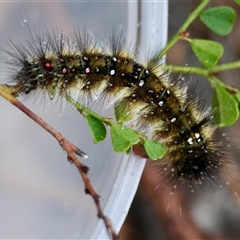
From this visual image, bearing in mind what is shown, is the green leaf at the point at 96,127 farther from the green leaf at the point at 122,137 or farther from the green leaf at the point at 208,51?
the green leaf at the point at 208,51

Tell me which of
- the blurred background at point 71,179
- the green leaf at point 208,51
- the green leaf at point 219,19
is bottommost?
the blurred background at point 71,179

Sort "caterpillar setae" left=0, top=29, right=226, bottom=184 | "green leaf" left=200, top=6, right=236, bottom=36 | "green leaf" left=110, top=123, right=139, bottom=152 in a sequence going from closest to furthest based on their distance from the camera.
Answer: "green leaf" left=110, top=123, right=139, bottom=152
"caterpillar setae" left=0, top=29, right=226, bottom=184
"green leaf" left=200, top=6, right=236, bottom=36

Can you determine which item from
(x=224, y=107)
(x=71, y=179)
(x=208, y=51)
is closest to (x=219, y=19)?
(x=208, y=51)

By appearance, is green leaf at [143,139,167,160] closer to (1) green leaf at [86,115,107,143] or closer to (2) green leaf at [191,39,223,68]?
(1) green leaf at [86,115,107,143]

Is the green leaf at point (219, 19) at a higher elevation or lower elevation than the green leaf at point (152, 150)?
higher

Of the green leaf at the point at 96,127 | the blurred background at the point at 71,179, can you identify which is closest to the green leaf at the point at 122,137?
the green leaf at the point at 96,127

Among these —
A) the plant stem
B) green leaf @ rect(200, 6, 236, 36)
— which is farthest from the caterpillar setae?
green leaf @ rect(200, 6, 236, 36)

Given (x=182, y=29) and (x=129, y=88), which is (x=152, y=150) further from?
(x=182, y=29)

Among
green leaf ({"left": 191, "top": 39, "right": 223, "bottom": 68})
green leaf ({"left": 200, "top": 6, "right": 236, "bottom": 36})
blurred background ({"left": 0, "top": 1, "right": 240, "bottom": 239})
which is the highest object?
green leaf ({"left": 200, "top": 6, "right": 236, "bottom": 36})
